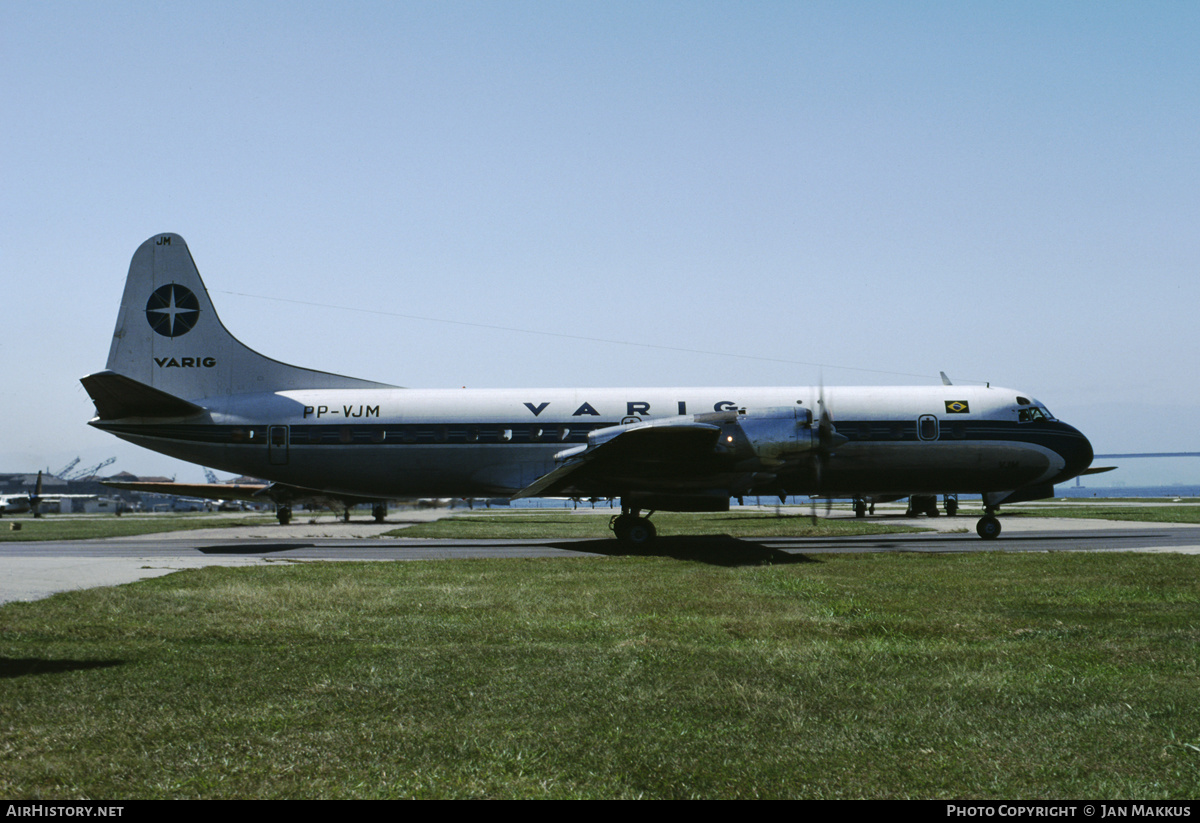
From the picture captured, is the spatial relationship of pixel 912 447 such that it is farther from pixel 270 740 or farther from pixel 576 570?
pixel 270 740

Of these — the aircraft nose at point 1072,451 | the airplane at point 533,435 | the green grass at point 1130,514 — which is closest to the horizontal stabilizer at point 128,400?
the airplane at point 533,435

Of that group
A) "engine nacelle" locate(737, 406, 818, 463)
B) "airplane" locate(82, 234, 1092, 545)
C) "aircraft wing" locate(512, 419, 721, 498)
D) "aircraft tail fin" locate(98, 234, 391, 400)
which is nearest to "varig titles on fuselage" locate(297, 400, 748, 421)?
"airplane" locate(82, 234, 1092, 545)

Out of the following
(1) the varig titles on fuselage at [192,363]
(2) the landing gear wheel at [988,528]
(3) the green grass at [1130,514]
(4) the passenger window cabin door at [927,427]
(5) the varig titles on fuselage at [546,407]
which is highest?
(1) the varig titles on fuselage at [192,363]

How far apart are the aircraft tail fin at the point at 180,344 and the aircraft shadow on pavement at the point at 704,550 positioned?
379 inches

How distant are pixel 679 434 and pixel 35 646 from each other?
15.4 m

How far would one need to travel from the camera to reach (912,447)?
89.2ft

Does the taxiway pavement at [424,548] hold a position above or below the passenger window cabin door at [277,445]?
below

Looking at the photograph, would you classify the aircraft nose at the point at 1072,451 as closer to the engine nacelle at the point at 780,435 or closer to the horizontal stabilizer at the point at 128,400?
the engine nacelle at the point at 780,435

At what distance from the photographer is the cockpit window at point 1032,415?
2806cm

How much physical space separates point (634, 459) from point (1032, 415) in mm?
13917

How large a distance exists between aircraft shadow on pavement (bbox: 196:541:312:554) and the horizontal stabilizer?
4.55 metres

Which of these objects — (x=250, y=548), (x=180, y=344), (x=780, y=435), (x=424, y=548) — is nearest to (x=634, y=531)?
(x=780, y=435)

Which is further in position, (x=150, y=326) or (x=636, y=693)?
(x=150, y=326)
